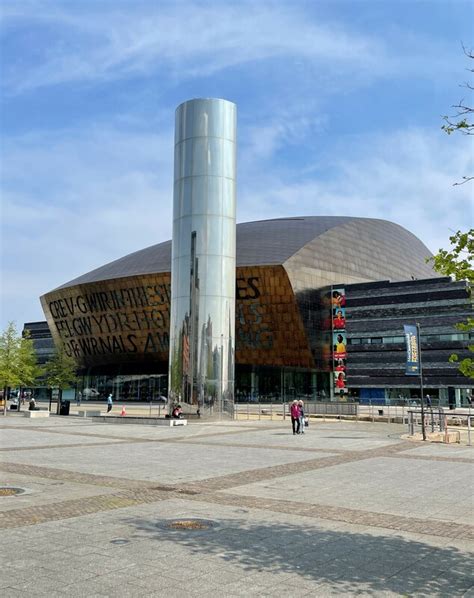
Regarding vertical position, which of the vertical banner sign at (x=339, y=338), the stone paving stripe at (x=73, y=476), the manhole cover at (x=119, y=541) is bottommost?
the stone paving stripe at (x=73, y=476)

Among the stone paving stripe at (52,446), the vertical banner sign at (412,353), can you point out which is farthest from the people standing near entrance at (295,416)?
the stone paving stripe at (52,446)

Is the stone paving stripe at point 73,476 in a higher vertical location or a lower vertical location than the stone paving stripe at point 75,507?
lower

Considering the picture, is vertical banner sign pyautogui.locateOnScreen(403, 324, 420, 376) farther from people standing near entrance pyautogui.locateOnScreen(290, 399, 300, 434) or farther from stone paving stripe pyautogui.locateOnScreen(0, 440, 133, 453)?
stone paving stripe pyautogui.locateOnScreen(0, 440, 133, 453)

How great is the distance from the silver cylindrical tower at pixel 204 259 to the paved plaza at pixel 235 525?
18305 millimetres

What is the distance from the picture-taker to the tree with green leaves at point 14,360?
165 ft

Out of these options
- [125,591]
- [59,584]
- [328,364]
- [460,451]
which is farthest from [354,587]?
[328,364]

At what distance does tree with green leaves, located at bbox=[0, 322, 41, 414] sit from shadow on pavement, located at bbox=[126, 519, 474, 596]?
44529 mm

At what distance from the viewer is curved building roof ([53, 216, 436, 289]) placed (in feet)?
246

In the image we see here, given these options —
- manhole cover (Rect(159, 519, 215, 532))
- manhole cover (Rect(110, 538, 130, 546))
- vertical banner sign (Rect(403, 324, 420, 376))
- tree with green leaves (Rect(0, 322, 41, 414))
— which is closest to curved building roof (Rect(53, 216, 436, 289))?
tree with green leaves (Rect(0, 322, 41, 414))

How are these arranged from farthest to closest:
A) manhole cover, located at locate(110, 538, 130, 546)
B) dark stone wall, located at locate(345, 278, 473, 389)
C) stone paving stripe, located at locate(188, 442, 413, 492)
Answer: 1. dark stone wall, located at locate(345, 278, 473, 389)
2. stone paving stripe, located at locate(188, 442, 413, 492)
3. manhole cover, located at locate(110, 538, 130, 546)

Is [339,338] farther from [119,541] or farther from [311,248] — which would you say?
[119,541]

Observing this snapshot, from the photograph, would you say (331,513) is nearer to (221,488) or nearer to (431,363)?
(221,488)

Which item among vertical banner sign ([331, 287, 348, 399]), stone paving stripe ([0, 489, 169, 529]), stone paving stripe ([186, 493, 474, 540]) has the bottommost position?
stone paving stripe ([186, 493, 474, 540])

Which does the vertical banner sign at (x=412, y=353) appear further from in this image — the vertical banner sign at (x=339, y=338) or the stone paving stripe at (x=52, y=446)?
the vertical banner sign at (x=339, y=338)
